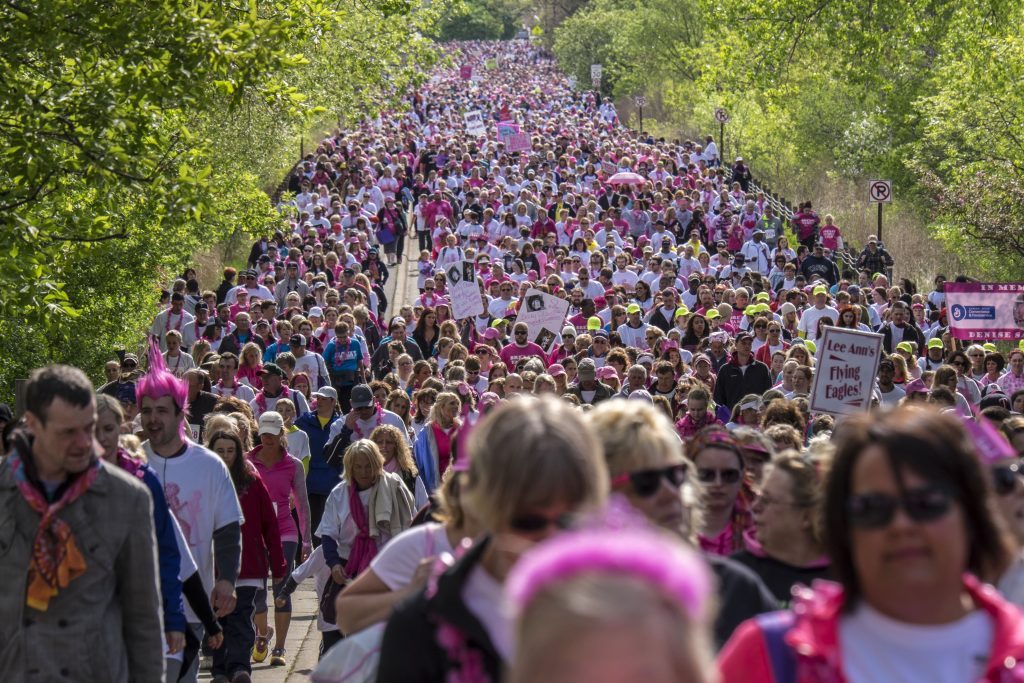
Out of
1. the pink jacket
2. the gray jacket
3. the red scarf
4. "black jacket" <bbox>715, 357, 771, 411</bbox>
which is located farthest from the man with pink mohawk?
"black jacket" <bbox>715, 357, 771, 411</bbox>

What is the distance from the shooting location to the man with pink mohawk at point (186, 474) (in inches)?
317

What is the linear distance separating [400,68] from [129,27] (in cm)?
2523

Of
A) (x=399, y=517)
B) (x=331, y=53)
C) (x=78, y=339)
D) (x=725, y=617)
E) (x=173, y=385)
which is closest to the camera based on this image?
(x=725, y=617)

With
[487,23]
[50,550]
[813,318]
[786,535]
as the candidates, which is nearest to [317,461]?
[50,550]

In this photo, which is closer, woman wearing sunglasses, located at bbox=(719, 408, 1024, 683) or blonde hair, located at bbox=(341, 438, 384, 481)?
woman wearing sunglasses, located at bbox=(719, 408, 1024, 683)

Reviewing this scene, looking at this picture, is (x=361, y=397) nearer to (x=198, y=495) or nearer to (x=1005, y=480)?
(x=198, y=495)

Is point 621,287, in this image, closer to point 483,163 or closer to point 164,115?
point 164,115

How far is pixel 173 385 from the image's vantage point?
26.6 ft

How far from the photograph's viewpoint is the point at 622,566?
2.24 m

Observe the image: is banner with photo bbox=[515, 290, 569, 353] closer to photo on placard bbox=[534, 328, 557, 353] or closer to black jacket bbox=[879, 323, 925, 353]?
photo on placard bbox=[534, 328, 557, 353]

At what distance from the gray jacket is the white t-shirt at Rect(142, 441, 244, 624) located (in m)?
2.43

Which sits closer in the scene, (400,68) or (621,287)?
(621,287)

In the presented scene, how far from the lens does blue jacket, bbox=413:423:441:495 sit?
1280cm

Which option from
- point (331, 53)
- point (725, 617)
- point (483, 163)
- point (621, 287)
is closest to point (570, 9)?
point (483, 163)
